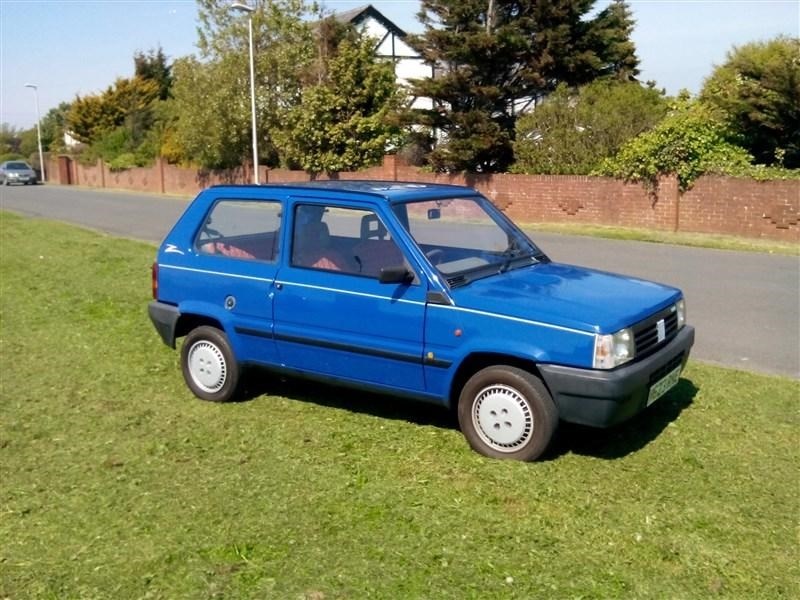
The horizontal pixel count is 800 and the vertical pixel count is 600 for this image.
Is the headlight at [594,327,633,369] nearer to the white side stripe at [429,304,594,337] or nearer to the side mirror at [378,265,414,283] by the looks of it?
the white side stripe at [429,304,594,337]

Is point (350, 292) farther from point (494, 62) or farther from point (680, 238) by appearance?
point (494, 62)

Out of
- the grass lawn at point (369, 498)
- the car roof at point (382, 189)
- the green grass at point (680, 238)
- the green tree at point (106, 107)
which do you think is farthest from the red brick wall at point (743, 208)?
the green tree at point (106, 107)

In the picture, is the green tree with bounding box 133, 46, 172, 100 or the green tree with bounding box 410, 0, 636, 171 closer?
the green tree with bounding box 410, 0, 636, 171

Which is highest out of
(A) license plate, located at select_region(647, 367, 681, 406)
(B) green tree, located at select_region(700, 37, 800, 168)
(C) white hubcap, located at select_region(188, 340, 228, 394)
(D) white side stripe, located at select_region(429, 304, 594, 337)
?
(B) green tree, located at select_region(700, 37, 800, 168)

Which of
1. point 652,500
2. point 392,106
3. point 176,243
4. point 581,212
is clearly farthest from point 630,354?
point 392,106

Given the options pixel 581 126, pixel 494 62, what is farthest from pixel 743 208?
pixel 494 62

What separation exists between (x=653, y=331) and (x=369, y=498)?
6.57 feet

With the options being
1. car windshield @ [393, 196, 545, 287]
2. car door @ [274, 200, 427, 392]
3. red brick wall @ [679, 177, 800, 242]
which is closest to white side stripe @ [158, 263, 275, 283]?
car door @ [274, 200, 427, 392]

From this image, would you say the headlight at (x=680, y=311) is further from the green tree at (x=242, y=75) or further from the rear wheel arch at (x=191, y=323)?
the green tree at (x=242, y=75)

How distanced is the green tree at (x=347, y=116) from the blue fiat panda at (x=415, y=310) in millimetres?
26225

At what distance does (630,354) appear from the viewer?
4.87 metres

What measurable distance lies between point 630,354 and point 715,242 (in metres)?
14.3

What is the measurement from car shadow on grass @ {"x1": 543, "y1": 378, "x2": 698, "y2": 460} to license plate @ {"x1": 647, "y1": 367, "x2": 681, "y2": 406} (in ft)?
1.20

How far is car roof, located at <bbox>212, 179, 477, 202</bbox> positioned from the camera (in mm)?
5725
